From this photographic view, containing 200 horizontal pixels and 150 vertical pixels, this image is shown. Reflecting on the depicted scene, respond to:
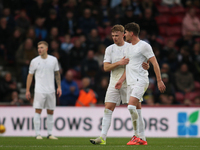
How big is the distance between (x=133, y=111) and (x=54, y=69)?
3.96 metres

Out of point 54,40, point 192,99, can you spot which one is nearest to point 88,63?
point 54,40

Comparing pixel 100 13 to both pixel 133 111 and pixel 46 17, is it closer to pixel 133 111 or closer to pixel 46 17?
pixel 46 17

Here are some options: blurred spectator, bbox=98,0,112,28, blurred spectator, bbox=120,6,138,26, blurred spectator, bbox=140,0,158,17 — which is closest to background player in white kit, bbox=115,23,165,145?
blurred spectator, bbox=120,6,138,26

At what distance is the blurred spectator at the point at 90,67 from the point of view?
15.8 meters

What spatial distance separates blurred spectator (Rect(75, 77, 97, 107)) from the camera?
14539 millimetres

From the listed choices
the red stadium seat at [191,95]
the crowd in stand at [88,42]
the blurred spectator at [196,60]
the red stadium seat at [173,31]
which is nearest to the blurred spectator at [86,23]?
the crowd in stand at [88,42]

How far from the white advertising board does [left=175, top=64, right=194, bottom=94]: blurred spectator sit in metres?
2.10

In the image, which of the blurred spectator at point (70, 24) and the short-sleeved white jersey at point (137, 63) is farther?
the blurred spectator at point (70, 24)

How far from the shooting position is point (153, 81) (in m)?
15.9

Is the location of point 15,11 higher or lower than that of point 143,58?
higher

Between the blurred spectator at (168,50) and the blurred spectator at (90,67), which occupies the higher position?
the blurred spectator at (168,50)

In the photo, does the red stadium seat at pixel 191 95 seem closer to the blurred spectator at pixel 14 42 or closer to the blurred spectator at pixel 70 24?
the blurred spectator at pixel 70 24

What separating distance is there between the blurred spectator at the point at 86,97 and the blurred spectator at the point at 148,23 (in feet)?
15.2

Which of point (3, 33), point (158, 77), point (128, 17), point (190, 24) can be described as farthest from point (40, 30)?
point (158, 77)
